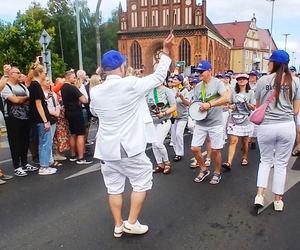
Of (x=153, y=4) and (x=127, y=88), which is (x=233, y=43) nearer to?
(x=153, y=4)

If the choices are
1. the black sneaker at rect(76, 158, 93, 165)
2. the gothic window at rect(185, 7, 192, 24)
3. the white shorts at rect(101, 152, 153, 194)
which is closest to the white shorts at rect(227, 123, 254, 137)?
the black sneaker at rect(76, 158, 93, 165)

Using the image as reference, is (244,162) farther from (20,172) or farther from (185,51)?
(185,51)

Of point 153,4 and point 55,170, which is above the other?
point 153,4

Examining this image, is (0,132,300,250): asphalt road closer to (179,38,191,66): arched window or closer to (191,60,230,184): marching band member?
(191,60,230,184): marching band member

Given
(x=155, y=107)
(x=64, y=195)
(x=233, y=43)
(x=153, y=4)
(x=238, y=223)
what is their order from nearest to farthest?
(x=238, y=223) < (x=64, y=195) < (x=155, y=107) < (x=153, y=4) < (x=233, y=43)

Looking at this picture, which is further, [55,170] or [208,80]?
[55,170]

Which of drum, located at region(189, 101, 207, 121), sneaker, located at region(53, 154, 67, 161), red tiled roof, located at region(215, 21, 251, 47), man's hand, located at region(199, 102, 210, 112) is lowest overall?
sneaker, located at region(53, 154, 67, 161)

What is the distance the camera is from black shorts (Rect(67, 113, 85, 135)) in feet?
24.6

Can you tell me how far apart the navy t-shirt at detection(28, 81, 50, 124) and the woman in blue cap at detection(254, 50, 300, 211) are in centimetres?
376

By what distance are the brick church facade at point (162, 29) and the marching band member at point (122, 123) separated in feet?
163

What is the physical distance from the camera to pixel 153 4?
5388cm

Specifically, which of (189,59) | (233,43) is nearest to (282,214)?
(189,59)

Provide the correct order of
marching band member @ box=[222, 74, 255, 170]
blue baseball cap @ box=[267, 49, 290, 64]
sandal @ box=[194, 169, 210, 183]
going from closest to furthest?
blue baseball cap @ box=[267, 49, 290, 64]
sandal @ box=[194, 169, 210, 183]
marching band member @ box=[222, 74, 255, 170]

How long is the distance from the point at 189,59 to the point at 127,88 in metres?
52.2
